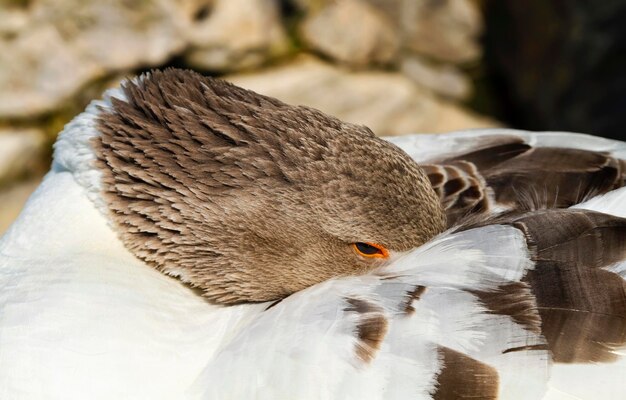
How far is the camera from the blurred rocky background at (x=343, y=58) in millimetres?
5965

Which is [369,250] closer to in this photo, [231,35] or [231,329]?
[231,329]

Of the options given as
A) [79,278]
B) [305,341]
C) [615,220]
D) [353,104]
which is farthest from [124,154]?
[353,104]

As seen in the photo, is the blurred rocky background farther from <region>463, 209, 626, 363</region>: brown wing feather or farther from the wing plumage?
<region>463, 209, 626, 363</region>: brown wing feather

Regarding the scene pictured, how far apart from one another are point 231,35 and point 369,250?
3.95 metres

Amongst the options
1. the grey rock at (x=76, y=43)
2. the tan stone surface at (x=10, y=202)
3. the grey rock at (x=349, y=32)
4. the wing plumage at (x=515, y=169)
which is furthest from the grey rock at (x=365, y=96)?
the wing plumage at (x=515, y=169)

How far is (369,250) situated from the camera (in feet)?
9.27

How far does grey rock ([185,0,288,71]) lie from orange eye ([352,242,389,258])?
A: 3866 mm

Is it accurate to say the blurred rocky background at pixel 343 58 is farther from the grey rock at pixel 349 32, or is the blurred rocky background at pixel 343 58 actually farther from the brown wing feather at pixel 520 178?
the brown wing feather at pixel 520 178

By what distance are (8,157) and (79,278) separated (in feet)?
11.8

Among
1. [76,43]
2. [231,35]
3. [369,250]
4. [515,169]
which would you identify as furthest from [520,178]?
[76,43]

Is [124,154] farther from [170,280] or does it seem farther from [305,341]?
[305,341]

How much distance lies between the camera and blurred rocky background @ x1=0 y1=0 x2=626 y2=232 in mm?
5965

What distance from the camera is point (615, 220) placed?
2.67 m

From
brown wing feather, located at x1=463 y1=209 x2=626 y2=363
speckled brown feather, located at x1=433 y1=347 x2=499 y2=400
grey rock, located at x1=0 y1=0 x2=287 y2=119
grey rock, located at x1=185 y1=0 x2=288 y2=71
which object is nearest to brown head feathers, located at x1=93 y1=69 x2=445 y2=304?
brown wing feather, located at x1=463 y1=209 x2=626 y2=363
